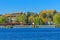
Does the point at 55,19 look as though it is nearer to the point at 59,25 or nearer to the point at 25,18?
the point at 59,25

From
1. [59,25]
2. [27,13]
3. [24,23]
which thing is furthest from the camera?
[27,13]

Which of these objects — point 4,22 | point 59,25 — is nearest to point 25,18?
point 4,22

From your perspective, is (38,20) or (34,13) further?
(34,13)

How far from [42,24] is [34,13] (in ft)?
82.7

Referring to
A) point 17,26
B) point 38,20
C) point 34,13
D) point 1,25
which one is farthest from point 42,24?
point 34,13

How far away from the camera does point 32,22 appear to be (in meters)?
113

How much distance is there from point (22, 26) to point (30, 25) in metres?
3.79

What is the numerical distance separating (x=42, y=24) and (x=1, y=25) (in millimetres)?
16951

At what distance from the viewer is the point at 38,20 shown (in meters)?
106

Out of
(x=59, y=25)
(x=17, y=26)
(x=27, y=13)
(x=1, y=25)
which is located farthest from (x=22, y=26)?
(x=27, y=13)

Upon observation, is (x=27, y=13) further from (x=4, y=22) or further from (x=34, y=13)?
(x=4, y=22)

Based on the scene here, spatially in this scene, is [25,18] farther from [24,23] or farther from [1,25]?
[1,25]

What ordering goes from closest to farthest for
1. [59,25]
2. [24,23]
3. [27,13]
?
[59,25], [24,23], [27,13]

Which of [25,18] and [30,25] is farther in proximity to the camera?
[25,18]
